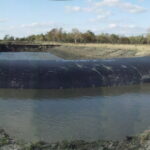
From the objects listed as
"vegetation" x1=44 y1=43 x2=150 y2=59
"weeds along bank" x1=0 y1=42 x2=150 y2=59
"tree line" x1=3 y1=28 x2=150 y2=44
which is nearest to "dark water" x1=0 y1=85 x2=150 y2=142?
"weeds along bank" x1=0 y1=42 x2=150 y2=59

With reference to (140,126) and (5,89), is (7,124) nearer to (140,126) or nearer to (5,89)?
(140,126)

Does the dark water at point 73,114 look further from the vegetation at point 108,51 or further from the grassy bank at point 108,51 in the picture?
the grassy bank at point 108,51

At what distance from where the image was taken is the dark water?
9.31 m

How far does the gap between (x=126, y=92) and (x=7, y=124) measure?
8525mm

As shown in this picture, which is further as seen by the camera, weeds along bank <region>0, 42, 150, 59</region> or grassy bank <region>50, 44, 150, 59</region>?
weeds along bank <region>0, 42, 150, 59</region>

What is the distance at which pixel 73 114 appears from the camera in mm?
11531

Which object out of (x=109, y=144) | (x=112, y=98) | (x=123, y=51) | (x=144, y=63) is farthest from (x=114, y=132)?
(x=123, y=51)

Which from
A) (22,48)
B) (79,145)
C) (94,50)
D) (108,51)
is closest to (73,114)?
(79,145)

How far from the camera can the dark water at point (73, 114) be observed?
9.31 m

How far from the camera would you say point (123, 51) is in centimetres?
4034

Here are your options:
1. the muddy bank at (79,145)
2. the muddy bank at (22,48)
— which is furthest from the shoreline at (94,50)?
the muddy bank at (79,145)

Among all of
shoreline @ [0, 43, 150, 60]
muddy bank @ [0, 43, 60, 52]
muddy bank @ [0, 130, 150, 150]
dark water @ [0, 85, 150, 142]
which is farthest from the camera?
muddy bank @ [0, 43, 60, 52]

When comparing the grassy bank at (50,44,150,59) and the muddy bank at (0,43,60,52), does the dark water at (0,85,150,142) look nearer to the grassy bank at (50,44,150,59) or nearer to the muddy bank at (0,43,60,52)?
the grassy bank at (50,44,150,59)

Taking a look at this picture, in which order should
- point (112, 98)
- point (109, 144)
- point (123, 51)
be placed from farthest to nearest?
point (123, 51), point (112, 98), point (109, 144)
